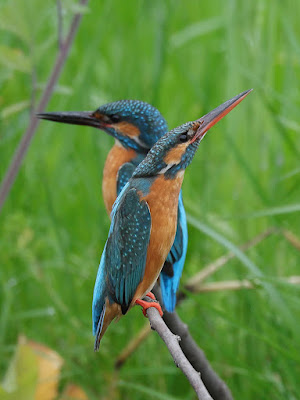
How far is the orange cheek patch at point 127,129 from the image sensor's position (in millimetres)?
1541

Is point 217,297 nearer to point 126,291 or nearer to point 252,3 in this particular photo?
point 252,3

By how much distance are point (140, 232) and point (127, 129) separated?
508 millimetres

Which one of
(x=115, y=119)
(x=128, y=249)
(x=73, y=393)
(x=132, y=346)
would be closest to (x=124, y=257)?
(x=128, y=249)

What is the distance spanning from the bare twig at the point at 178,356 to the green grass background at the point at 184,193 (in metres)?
1.21

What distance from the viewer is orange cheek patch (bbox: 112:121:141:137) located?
1.54 meters

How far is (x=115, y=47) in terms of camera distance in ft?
14.3

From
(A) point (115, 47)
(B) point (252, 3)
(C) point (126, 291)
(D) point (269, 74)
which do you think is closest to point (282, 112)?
(D) point (269, 74)

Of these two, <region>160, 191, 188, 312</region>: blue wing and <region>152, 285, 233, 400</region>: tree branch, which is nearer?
<region>160, 191, 188, 312</region>: blue wing

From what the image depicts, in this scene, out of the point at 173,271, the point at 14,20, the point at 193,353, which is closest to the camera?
the point at 173,271

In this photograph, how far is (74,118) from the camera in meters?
1.38

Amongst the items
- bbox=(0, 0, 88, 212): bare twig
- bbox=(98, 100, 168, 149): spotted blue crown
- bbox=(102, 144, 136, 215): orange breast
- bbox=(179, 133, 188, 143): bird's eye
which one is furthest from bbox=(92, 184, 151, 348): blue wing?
bbox=(0, 0, 88, 212): bare twig

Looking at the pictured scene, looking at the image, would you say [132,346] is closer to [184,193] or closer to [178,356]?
[184,193]

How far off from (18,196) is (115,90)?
2.59ft

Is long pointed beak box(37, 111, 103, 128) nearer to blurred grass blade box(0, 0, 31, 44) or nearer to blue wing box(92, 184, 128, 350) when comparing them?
blue wing box(92, 184, 128, 350)
